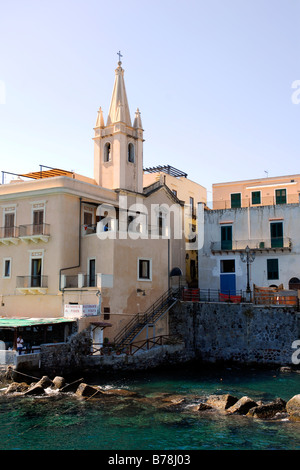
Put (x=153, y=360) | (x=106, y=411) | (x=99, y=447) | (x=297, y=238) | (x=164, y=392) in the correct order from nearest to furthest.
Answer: (x=99, y=447) < (x=106, y=411) < (x=164, y=392) < (x=153, y=360) < (x=297, y=238)

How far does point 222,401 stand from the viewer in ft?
67.2

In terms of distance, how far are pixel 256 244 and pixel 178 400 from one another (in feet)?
65.5

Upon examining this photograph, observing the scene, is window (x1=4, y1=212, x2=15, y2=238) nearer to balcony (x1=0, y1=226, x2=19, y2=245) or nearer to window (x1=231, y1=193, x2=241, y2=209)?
balcony (x1=0, y1=226, x2=19, y2=245)

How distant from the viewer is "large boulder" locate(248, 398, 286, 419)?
19.1m

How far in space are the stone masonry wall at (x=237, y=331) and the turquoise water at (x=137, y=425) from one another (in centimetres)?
648

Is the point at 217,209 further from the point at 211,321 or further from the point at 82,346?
the point at 82,346

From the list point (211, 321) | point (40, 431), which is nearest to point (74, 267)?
point (211, 321)

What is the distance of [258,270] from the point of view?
3825 centimetres

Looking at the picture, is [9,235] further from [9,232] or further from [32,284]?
[32,284]

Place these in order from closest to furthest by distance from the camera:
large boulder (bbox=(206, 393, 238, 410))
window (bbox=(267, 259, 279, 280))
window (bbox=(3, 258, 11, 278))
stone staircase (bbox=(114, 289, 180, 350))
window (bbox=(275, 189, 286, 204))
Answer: large boulder (bbox=(206, 393, 238, 410)), stone staircase (bbox=(114, 289, 180, 350)), window (bbox=(3, 258, 11, 278)), window (bbox=(267, 259, 279, 280)), window (bbox=(275, 189, 286, 204))

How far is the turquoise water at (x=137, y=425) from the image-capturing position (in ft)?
52.0

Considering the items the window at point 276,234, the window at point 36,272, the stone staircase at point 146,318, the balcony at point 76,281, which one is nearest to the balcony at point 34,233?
the window at point 36,272

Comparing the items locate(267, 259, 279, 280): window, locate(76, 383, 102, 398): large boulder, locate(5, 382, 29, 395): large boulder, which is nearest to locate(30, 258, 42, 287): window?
locate(5, 382, 29, 395): large boulder

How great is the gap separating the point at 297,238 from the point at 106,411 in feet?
77.2
